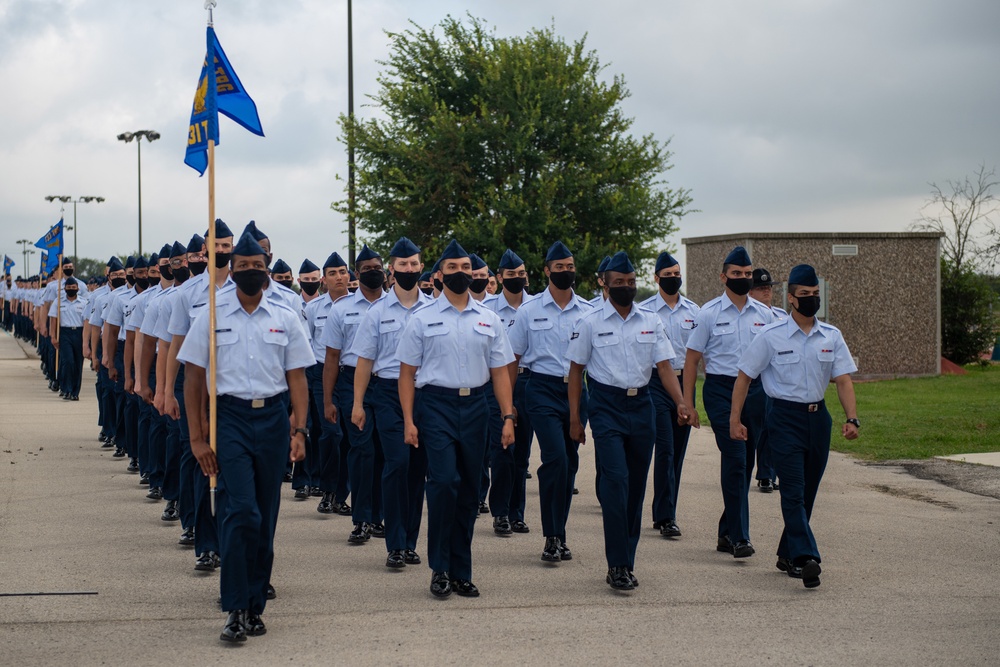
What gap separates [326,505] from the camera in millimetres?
10961

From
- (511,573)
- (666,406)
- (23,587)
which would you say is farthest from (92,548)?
(666,406)

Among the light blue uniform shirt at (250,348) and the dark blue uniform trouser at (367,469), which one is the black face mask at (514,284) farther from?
the light blue uniform shirt at (250,348)

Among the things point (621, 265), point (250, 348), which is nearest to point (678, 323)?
point (621, 265)

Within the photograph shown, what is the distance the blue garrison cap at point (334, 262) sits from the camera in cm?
1176

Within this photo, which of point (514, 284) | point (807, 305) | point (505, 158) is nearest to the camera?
point (807, 305)

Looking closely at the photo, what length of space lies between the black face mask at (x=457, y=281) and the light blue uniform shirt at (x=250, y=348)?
128 cm

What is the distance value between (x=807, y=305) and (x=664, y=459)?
2040 mm

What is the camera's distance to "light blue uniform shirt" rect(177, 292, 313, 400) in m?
6.74

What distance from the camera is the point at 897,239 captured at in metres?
27.9

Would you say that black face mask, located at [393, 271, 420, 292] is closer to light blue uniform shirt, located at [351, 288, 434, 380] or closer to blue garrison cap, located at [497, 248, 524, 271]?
light blue uniform shirt, located at [351, 288, 434, 380]

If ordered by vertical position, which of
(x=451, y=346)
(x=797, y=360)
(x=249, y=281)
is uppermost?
(x=249, y=281)

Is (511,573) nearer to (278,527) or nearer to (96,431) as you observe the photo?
(278,527)

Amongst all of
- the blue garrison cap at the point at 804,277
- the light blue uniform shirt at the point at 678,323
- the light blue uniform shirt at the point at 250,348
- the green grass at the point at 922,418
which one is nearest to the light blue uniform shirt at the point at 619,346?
the blue garrison cap at the point at 804,277

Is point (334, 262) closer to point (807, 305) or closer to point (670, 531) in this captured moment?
point (670, 531)
